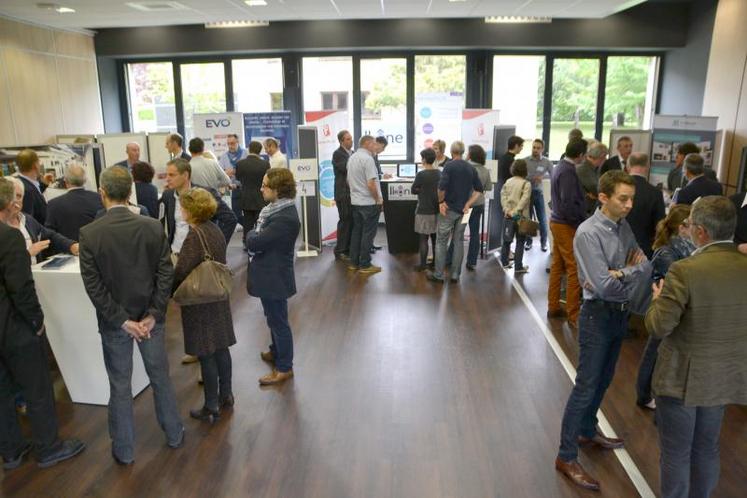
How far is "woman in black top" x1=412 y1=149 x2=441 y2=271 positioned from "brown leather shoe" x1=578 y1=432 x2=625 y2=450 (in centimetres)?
362

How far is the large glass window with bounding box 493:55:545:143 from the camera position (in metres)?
9.84

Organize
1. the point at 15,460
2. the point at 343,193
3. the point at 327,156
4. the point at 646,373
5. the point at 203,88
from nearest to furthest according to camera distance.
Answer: the point at 15,460
the point at 646,373
the point at 343,193
the point at 327,156
the point at 203,88

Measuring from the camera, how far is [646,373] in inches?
142

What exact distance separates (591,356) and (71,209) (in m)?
3.60

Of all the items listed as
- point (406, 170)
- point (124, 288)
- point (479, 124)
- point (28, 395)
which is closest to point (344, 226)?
point (406, 170)

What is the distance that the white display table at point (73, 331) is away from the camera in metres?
3.46

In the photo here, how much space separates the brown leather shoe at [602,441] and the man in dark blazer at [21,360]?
115 inches

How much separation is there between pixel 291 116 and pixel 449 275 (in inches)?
182

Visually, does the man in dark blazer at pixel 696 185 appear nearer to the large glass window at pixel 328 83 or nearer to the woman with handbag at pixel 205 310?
the woman with handbag at pixel 205 310

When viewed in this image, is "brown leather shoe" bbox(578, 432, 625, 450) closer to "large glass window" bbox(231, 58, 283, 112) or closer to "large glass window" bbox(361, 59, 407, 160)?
"large glass window" bbox(361, 59, 407, 160)

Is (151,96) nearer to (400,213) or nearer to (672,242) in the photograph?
(400,213)

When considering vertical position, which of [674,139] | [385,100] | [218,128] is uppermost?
[385,100]

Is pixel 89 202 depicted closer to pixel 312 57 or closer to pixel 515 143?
pixel 515 143

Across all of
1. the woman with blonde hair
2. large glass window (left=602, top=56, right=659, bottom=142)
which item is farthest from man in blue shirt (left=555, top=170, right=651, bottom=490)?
large glass window (left=602, top=56, right=659, bottom=142)
